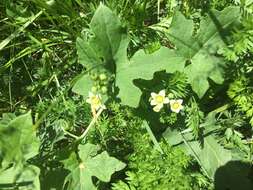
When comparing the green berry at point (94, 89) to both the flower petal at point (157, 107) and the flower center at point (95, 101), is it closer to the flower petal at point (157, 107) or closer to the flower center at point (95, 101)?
the flower center at point (95, 101)

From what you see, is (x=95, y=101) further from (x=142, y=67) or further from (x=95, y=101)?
(x=142, y=67)

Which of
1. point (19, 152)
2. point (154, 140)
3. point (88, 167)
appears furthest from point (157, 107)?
point (19, 152)

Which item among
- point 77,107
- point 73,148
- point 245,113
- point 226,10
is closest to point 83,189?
point 73,148

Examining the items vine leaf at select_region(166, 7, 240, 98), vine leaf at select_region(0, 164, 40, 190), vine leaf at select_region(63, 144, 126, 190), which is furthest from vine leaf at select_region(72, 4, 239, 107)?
vine leaf at select_region(0, 164, 40, 190)

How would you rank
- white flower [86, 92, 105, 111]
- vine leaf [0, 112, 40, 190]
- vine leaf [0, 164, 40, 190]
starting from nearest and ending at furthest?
vine leaf [0, 112, 40, 190], vine leaf [0, 164, 40, 190], white flower [86, 92, 105, 111]

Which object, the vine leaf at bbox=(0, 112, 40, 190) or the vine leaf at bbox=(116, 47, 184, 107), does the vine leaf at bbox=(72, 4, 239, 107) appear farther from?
the vine leaf at bbox=(0, 112, 40, 190)

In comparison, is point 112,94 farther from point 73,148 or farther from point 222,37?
point 222,37

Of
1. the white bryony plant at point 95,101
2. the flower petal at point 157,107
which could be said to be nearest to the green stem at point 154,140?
the flower petal at point 157,107
